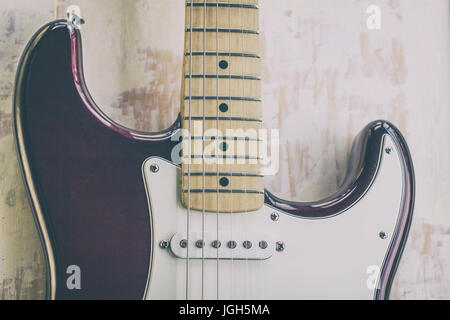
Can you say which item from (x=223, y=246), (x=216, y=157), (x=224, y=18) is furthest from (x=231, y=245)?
(x=224, y=18)

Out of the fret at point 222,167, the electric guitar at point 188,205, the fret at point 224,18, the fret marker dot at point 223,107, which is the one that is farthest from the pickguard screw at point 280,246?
the fret at point 224,18

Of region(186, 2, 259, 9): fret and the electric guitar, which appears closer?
the electric guitar

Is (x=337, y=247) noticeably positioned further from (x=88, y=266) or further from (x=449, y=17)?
(x=449, y=17)

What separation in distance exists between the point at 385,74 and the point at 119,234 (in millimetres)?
585

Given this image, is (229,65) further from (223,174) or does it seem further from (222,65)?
(223,174)

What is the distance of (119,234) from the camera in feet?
1.97

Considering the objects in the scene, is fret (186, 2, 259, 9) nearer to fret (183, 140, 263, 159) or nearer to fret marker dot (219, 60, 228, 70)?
fret marker dot (219, 60, 228, 70)

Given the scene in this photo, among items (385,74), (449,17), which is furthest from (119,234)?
(449,17)

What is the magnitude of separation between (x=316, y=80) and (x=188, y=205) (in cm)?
39

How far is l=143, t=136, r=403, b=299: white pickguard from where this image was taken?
1.97 ft

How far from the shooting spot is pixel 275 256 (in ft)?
2.03

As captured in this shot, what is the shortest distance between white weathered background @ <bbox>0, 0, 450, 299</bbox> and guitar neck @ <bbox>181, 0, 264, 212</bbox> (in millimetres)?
158

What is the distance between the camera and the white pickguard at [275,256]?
0.60m

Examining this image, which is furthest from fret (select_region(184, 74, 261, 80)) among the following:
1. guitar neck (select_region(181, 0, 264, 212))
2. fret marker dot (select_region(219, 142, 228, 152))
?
fret marker dot (select_region(219, 142, 228, 152))
